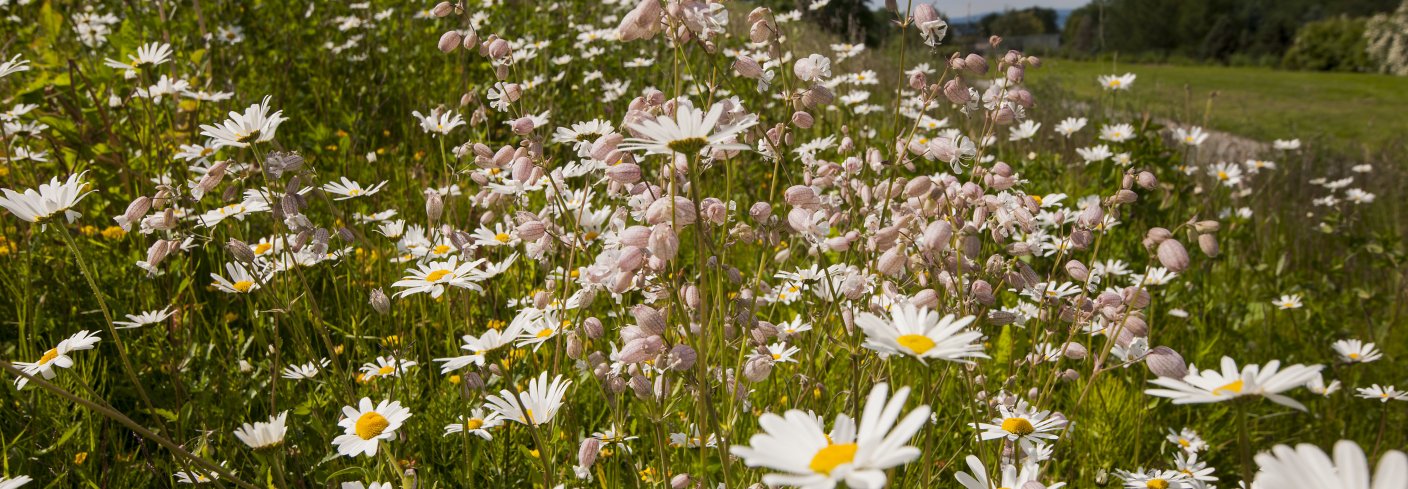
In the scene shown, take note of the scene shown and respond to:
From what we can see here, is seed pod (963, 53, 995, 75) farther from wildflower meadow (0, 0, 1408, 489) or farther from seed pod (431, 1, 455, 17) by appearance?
seed pod (431, 1, 455, 17)

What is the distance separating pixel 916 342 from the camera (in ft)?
3.37

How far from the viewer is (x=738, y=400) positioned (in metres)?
1.66

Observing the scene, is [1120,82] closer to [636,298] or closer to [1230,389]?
[636,298]

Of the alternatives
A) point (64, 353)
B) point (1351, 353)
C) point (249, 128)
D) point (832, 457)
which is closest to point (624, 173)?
point (832, 457)

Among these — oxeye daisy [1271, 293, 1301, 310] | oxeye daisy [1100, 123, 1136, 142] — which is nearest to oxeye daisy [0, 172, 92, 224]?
oxeye daisy [1271, 293, 1301, 310]

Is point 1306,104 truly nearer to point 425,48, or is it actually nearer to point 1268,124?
point 1268,124

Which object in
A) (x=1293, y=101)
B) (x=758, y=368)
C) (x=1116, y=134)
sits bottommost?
(x=1293, y=101)

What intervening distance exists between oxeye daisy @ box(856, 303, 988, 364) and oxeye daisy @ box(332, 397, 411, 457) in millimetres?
972

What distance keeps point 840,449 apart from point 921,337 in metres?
0.25

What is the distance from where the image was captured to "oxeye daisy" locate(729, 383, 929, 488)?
79cm

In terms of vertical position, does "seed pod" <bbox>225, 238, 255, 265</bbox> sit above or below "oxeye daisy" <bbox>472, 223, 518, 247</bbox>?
above

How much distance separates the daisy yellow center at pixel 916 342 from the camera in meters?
1.00

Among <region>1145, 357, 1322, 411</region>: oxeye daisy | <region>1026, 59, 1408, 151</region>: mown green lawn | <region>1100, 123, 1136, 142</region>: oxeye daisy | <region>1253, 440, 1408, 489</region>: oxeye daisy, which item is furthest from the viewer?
<region>1026, 59, 1408, 151</region>: mown green lawn

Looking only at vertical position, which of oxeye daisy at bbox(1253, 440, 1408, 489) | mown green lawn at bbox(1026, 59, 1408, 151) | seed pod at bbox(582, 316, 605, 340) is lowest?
mown green lawn at bbox(1026, 59, 1408, 151)
